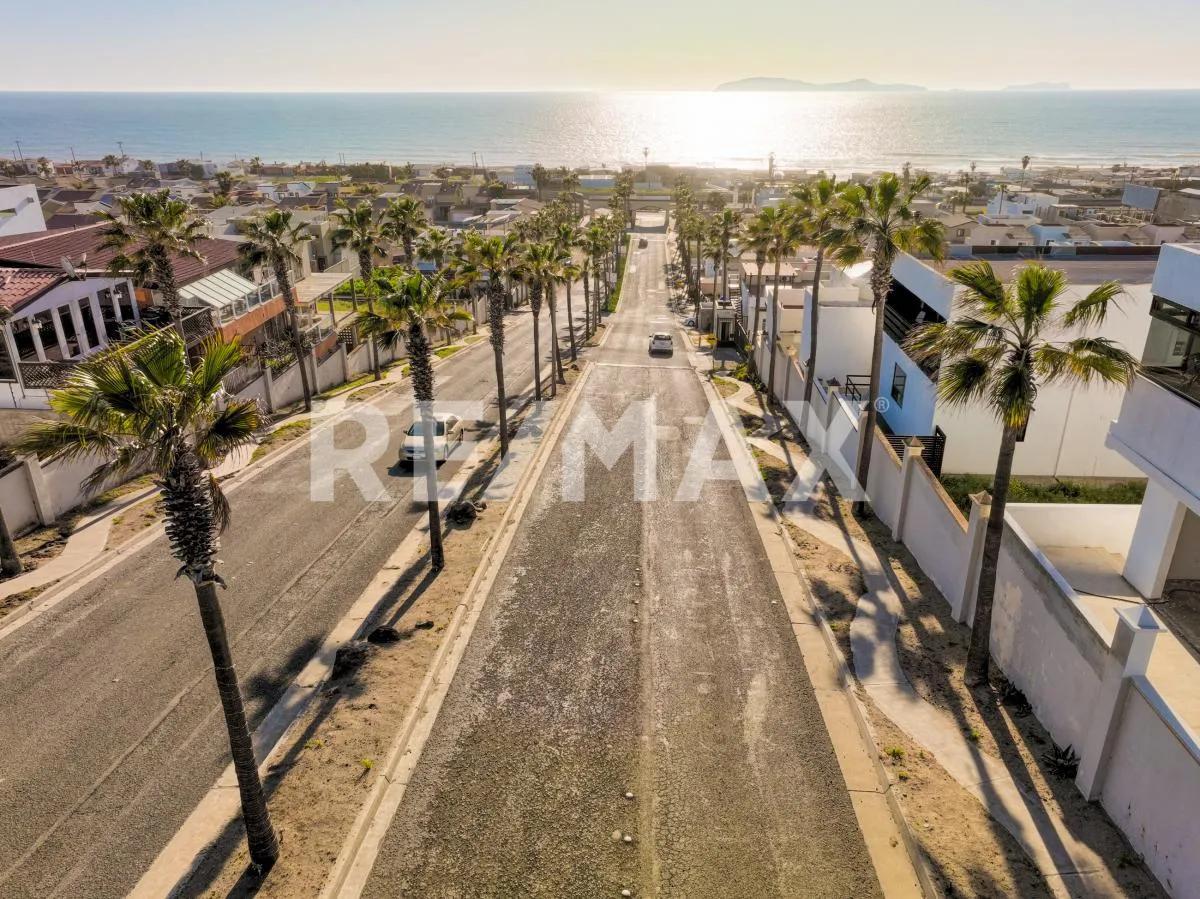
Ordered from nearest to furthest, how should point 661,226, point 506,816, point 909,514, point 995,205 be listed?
A: point 506,816, point 909,514, point 995,205, point 661,226

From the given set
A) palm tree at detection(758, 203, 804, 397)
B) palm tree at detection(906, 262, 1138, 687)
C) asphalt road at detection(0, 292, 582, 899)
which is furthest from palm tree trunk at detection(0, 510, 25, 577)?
palm tree at detection(758, 203, 804, 397)

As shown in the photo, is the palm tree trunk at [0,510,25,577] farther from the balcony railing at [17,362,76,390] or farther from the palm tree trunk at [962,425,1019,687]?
the palm tree trunk at [962,425,1019,687]

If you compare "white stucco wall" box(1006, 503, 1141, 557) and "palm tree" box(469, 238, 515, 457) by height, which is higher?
"palm tree" box(469, 238, 515, 457)

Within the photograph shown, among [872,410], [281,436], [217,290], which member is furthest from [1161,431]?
[217,290]

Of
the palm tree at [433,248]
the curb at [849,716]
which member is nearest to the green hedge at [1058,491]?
the curb at [849,716]

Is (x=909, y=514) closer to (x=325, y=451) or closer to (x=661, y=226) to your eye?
(x=325, y=451)

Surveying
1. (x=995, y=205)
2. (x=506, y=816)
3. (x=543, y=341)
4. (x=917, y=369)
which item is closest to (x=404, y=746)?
(x=506, y=816)
